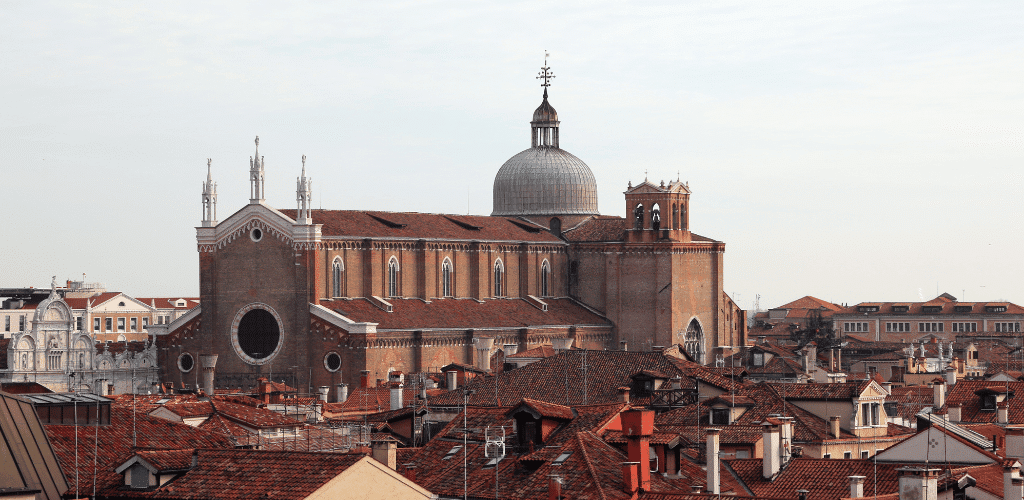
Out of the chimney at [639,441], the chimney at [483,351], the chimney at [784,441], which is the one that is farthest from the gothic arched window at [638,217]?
the chimney at [639,441]

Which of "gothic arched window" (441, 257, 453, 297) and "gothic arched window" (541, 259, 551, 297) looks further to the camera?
"gothic arched window" (541, 259, 551, 297)

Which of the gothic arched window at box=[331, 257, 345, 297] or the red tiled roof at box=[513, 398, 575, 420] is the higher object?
the gothic arched window at box=[331, 257, 345, 297]

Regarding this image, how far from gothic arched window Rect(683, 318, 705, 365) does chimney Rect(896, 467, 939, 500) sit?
69.8 meters

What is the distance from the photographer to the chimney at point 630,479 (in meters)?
23.6

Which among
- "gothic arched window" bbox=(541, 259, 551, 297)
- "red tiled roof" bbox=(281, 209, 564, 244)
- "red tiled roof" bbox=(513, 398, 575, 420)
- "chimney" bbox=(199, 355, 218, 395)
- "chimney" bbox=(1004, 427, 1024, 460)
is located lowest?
"chimney" bbox=(199, 355, 218, 395)

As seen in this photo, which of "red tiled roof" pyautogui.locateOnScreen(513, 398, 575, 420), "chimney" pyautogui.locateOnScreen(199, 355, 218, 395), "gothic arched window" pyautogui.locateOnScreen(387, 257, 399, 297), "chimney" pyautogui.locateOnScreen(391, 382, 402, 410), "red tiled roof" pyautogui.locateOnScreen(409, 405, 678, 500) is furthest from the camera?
"gothic arched window" pyautogui.locateOnScreen(387, 257, 399, 297)

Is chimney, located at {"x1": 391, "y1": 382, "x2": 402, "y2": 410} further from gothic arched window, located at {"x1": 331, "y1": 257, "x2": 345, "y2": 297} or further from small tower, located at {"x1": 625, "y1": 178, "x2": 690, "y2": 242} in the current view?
small tower, located at {"x1": 625, "y1": 178, "x2": 690, "y2": 242}

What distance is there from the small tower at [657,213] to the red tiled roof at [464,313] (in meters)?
4.81

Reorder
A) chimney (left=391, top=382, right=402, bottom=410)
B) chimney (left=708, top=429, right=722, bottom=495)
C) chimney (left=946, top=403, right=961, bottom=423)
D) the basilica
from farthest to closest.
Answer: the basilica → chimney (left=391, top=382, right=402, bottom=410) → chimney (left=946, top=403, right=961, bottom=423) → chimney (left=708, top=429, right=722, bottom=495)

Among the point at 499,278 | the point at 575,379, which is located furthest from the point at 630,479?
the point at 499,278

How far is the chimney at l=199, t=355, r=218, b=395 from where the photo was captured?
235 ft

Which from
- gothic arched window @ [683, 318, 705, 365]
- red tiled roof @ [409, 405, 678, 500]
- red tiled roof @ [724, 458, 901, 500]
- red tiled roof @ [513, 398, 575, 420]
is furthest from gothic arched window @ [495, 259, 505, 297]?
red tiled roof @ [724, 458, 901, 500]

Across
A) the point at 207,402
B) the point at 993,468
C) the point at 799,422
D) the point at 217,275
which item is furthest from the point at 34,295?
the point at 993,468

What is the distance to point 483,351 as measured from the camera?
7519cm
